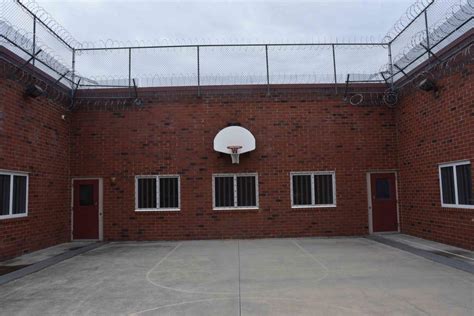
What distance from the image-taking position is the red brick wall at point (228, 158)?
40.5 ft

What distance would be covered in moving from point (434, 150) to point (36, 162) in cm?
1061

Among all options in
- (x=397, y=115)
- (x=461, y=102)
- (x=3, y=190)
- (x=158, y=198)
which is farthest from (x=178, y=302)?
(x=397, y=115)

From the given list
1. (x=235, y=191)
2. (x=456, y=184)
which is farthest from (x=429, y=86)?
(x=235, y=191)

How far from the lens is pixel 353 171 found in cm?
1262

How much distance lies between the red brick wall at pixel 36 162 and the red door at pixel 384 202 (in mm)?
9654

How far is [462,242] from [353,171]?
155 inches

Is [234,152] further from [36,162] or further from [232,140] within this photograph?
[36,162]

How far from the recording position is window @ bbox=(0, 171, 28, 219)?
30.0 ft

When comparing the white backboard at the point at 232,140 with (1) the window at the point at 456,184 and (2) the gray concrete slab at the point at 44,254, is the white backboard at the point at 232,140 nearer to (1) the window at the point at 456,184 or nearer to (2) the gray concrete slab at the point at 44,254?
(2) the gray concrete slab at the point at 44,254

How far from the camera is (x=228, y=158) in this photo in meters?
12.4

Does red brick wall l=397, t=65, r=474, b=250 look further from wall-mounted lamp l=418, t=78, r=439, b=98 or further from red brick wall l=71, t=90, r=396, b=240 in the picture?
red brick wall l=71, t=90, r=396, b=240

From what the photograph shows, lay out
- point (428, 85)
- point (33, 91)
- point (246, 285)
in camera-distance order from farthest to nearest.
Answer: point (428, 85) → point (33, 91) → point (246, 285)

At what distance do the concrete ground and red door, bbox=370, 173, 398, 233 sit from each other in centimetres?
296

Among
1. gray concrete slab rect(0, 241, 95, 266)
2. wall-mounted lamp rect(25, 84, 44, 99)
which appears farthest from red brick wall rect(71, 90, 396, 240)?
wall-mounted lamp rect(25, 84, 44, 99)
